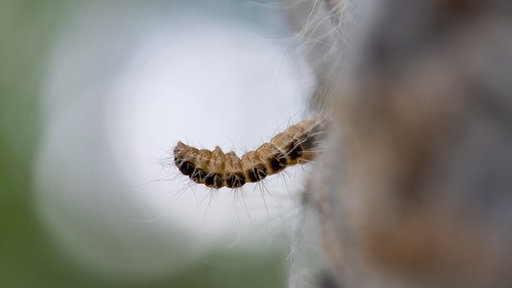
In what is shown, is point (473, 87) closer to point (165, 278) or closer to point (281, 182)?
point (281, 182)

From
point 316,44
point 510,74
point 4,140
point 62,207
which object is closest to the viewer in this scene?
point 510,74

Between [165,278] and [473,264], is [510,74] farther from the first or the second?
[165,278]

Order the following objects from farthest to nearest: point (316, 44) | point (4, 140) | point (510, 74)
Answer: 1. point (4, 140)
2. point (316, 44)
3. point (510, 74)

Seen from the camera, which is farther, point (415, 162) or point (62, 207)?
point (62, 207)

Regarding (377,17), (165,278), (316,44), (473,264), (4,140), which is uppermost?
(4,140)

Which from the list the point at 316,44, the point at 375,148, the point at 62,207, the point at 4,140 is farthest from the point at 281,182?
the point at 62,207

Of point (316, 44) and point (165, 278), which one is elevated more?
point (165, 278)
